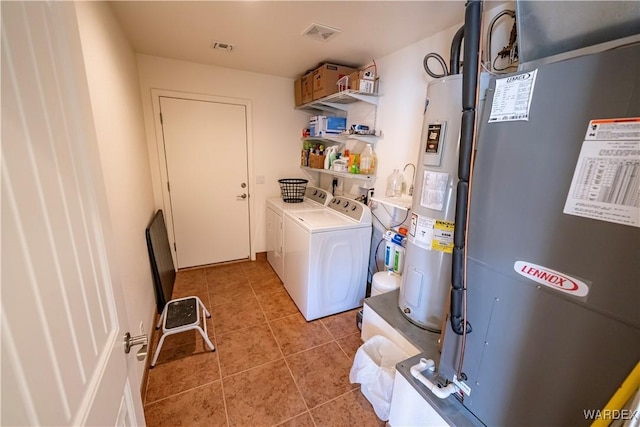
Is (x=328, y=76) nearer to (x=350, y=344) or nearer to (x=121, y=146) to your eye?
(x=121, y=146)

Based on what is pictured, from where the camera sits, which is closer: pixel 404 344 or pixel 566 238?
pixel 566 238

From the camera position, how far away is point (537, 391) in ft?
2.61

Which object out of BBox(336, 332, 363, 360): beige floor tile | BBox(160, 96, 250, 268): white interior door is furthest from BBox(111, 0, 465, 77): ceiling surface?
BBox(336, 332, 363, 360): beige floor tile

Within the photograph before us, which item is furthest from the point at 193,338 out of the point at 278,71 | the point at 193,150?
the point at 278,71

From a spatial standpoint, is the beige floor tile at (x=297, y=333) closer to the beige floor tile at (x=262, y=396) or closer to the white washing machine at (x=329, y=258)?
the white washing machine at (x=329, y=258)

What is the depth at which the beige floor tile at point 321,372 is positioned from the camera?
1.63 m

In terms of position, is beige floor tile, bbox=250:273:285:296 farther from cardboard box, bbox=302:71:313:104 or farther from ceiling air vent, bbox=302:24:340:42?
ceiling air vent, bbox=302:24:340:42

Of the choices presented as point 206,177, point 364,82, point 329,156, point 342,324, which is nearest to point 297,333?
point 342,324

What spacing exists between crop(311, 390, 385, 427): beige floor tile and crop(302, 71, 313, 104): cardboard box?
107 inches

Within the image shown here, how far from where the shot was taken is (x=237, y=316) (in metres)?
2.36

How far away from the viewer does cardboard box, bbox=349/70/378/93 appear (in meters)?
2.25

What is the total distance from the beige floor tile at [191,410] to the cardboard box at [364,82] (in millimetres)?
2556

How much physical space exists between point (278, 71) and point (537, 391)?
3282 millimetres

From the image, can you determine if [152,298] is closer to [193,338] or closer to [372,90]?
[193,338]
